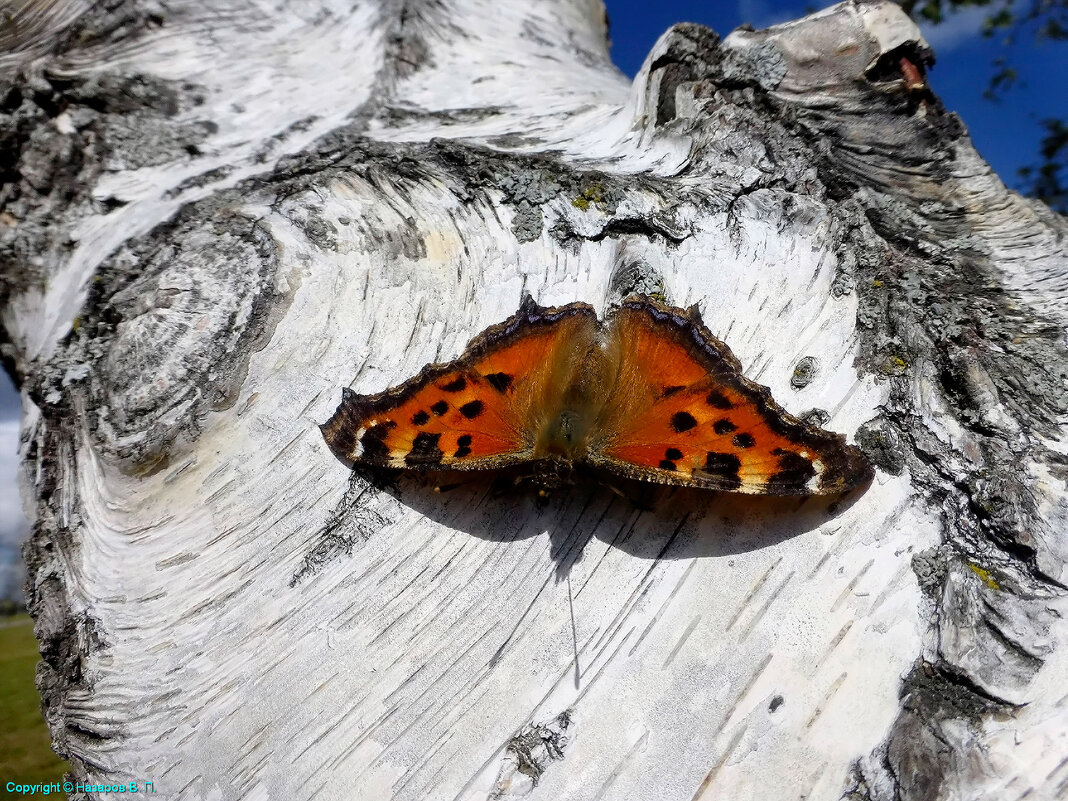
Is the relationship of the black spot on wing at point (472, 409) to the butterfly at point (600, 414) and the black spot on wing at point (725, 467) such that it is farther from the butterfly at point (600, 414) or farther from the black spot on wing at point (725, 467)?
the black spot on wing at point (725, 467)

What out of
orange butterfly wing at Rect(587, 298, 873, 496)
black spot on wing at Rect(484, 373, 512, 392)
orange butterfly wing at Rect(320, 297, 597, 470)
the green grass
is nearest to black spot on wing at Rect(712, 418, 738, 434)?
orange butterfly wing at Rect(587, 298, 873, 496)

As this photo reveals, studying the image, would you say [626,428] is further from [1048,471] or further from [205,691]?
[205,691]

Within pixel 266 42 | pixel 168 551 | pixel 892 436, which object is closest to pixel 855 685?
pixel 892 436

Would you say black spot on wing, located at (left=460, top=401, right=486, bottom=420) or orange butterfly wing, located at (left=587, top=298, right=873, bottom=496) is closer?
orange butterfly wing, located at (left=587, top=298, right=873, bottom=496)

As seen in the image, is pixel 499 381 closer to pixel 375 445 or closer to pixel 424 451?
pixel 424 451

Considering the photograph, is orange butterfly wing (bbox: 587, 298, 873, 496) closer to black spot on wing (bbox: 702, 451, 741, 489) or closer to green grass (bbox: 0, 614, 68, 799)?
black spot on wing (bbox: 702, 451, 741, 489)
